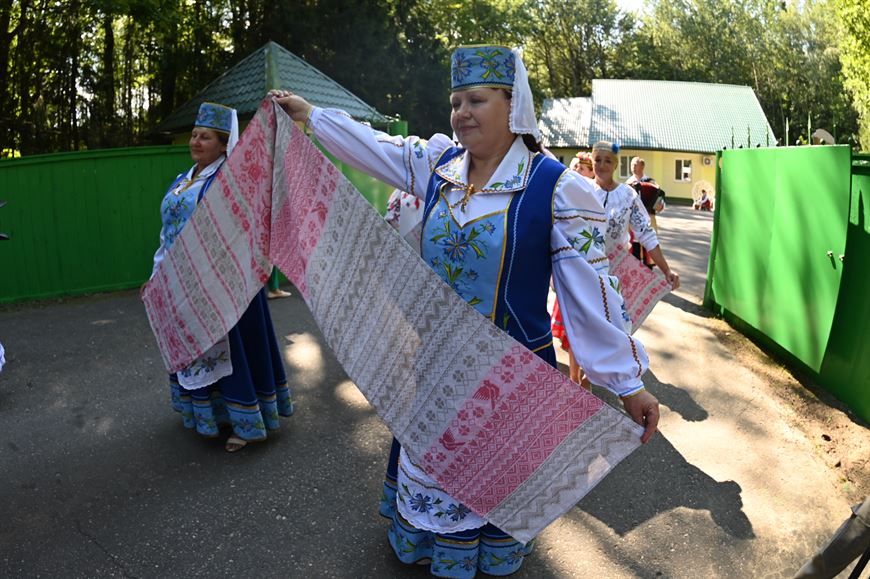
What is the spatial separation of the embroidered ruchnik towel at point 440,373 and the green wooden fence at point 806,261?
3364mm

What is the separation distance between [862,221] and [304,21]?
14592 mm

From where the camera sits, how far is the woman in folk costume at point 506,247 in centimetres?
260

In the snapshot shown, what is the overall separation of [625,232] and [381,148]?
2.94 metres

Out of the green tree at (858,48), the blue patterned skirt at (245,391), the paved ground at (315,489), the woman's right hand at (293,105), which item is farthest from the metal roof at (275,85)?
the green tree at (858,48)

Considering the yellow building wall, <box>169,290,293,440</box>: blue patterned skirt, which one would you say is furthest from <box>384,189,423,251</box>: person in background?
the yellow building wall

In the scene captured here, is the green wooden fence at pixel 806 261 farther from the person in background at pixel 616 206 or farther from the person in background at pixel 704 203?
the person in background at pixel 704 203

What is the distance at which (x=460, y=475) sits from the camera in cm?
271

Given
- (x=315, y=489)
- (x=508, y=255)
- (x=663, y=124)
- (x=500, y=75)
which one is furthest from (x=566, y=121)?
(x=508, y=255)

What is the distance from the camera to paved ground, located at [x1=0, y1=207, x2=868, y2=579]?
3.41 metres

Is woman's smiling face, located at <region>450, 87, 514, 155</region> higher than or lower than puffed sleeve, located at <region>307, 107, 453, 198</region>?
higher

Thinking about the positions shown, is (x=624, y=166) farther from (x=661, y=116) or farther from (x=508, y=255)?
(x=508, y=255)

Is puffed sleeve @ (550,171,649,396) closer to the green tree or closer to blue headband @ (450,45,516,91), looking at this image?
blue headband @ (450,45,516,91)

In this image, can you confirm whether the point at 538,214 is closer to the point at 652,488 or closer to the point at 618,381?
the point at 618,381

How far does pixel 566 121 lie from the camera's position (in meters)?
39.0
